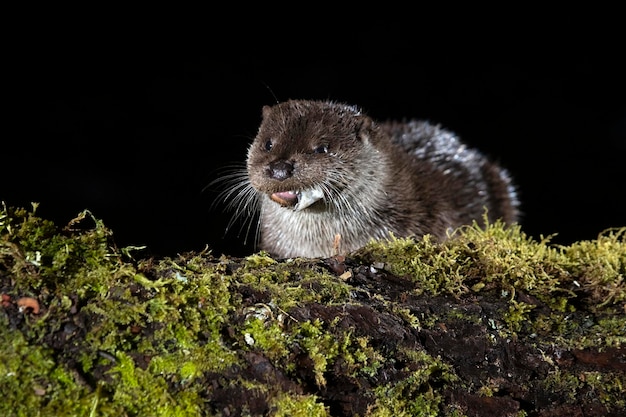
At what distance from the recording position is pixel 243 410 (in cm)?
130

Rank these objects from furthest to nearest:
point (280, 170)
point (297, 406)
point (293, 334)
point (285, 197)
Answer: point (285, 197) < point (280, 170) < point (293, 334) < point (297, 406)

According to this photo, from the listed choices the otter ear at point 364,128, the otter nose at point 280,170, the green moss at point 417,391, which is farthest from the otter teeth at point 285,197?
the green moss at point 417,391

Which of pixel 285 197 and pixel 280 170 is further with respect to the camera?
pixel 285 197

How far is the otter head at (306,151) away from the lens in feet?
9.18

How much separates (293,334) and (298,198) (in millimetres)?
1485

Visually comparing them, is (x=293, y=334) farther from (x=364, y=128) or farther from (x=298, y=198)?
(x=364, y=128)

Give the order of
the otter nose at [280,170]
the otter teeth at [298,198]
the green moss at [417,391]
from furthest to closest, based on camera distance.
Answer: the otter teeth at [298,198], the otter nose at [280,170], the green moss at [417,391]

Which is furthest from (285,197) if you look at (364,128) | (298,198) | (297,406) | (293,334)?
(297,406)

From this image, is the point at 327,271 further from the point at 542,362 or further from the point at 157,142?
the point at 157,142

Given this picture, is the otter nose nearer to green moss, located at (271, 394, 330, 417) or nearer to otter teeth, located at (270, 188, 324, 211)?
otter teeth, located at (270, 188, 324, 211)

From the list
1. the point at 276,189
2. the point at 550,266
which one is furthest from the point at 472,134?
the point at 550,266

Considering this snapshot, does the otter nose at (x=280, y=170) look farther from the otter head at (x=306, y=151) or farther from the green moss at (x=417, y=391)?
the green moss at (x=417, y=391)

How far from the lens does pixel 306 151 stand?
288 centimetres

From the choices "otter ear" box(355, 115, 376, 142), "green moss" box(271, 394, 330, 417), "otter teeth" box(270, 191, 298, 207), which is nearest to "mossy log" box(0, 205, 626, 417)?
"green moss" box(271, 394, 330, 417)
